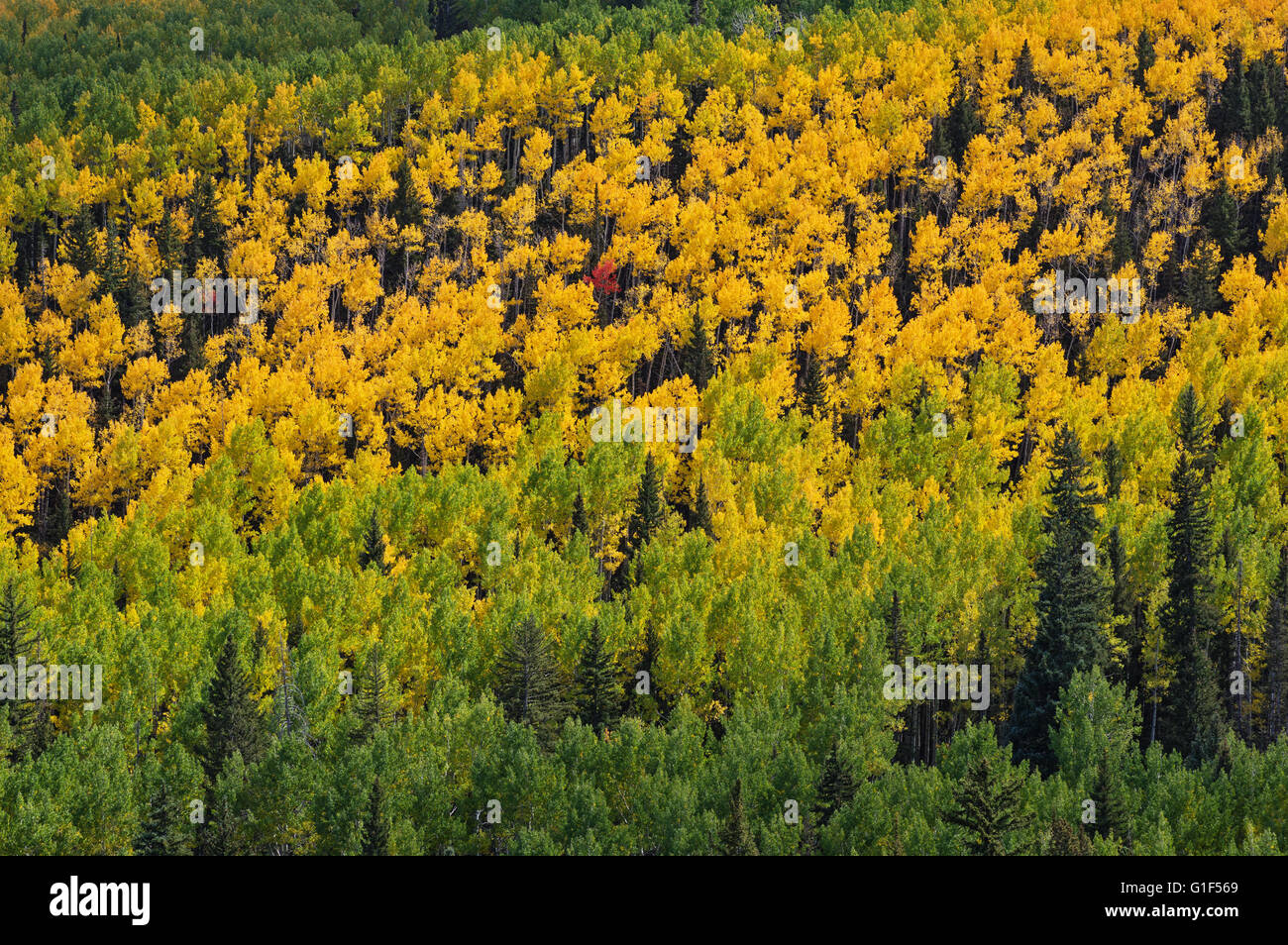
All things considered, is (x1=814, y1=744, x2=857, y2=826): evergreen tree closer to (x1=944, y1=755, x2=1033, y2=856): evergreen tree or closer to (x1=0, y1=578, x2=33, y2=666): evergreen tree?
(x1=944, y1=755, x2=1033, y2=856): evergreen tree

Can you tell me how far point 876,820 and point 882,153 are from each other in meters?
95.3

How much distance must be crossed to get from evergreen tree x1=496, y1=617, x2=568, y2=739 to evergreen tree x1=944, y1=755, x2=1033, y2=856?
2501 centimetres

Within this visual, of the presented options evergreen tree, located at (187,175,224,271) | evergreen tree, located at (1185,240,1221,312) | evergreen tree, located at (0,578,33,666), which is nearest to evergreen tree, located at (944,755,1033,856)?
evergreen tree, located at (0,578,33,666)

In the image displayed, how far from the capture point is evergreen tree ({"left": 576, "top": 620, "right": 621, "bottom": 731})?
76188mm

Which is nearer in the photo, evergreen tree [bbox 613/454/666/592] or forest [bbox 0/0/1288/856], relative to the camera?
forest [bbox 0/0/1288/856]

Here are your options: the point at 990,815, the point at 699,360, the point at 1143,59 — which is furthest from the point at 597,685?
the point at 1143,59

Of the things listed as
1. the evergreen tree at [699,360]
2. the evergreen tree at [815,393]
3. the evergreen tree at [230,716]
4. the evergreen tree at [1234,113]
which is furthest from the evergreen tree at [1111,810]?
the evergreen tree at [1234,113]

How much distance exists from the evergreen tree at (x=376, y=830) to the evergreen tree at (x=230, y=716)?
12883 millimetres

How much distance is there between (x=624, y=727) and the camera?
68000 millimetres

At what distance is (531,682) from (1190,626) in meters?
38.7

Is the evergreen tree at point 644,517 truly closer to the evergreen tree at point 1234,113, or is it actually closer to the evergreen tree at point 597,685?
the evergreen tree at point 597,685

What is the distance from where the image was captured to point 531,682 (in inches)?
2980

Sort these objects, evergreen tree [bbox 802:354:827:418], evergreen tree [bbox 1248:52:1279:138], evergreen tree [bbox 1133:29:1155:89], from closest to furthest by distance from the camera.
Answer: evergreen tree [bbox 802:354:827:418] → evergreen tree [bbox 1248:52:1279:138] → evergreen tree [bbox 1133:29:1155:89]

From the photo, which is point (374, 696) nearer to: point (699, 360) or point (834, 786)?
point (834, 786)
